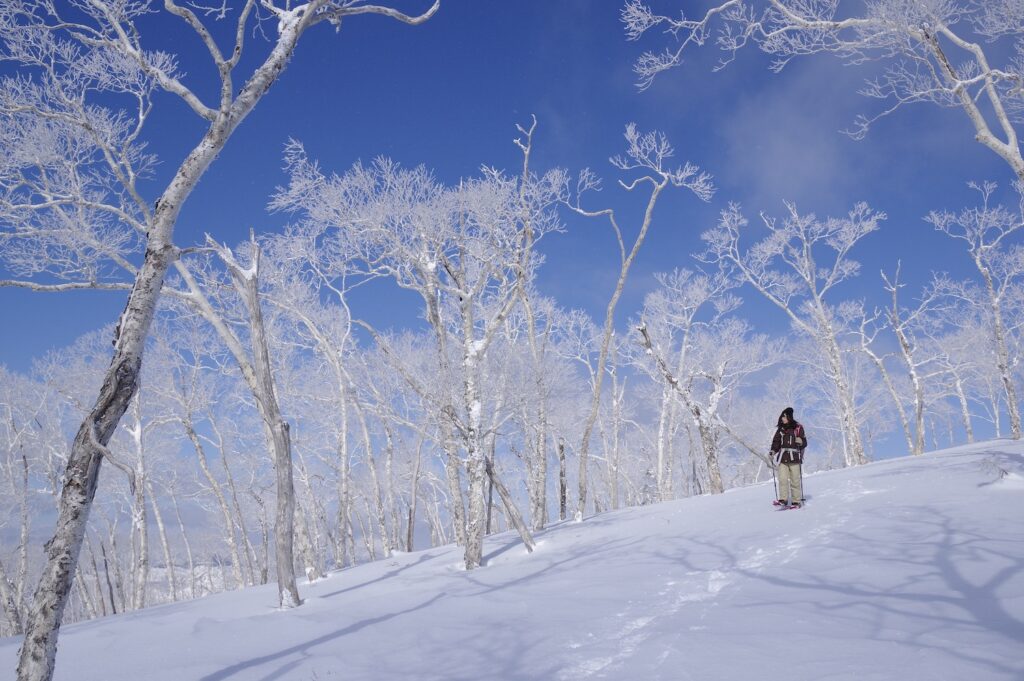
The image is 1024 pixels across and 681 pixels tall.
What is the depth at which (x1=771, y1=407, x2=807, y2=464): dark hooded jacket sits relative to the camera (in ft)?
34.1

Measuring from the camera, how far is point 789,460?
10.4m

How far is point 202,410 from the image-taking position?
71.2 ft

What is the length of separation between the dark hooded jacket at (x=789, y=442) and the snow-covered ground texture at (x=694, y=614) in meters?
0.95

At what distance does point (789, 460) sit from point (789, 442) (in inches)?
14.1

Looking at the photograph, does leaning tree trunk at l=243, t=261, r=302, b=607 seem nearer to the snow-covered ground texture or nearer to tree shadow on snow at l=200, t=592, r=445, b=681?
the snow-covered ground texture

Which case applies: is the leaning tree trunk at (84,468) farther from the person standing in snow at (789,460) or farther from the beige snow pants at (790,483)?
the beige snow pants at (790,483)

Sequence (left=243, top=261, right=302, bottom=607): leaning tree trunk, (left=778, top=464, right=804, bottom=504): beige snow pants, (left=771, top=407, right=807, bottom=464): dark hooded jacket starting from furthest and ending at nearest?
1. (left=771, top=407, right=807, bottom=464): dark hooded jacket
2. (left=778, top=464, right=804, bottom=504): beige snow pants
3. (left=243, top=261, right=302, bottom=607): leaning tree trunk

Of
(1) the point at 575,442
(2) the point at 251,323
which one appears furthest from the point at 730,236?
(2) the point at 251,323

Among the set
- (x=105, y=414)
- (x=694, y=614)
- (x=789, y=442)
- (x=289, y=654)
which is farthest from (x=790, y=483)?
(x=105, y=414)

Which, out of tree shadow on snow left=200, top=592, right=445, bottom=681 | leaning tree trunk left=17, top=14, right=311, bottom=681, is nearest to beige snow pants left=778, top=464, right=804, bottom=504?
tree shadow on snow left=200, top=592, right=445, bottom=681

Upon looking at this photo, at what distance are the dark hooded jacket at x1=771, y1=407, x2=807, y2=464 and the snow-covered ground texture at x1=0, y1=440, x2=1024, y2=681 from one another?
0.95m

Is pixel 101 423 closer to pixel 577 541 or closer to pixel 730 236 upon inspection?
pixel 577 541

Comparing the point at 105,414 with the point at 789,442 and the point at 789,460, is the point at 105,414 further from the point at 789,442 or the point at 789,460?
the point at 789,442

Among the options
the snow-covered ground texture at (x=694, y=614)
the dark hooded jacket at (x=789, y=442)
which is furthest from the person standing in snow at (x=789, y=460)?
the snow-covered ground texture at (x=694, y=614)
